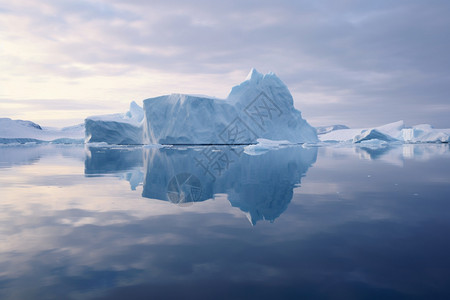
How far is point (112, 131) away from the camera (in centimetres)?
4384

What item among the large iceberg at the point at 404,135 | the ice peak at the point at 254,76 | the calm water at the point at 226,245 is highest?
the ice peak at the point at 254,76

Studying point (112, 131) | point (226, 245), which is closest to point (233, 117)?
point (112, 131)

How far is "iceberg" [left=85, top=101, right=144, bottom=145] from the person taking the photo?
43.1 metres

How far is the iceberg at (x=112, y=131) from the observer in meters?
43.1

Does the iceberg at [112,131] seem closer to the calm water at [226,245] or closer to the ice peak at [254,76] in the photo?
the ice peak at [254,76]

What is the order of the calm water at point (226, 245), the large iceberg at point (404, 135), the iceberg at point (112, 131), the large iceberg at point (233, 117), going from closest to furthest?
the calm water at point (226, 245), the large iceberg at point (233, 117), the iceberg at point (112, 131), the large iceberg at point (404, 135)

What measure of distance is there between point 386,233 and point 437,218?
50.5 inches

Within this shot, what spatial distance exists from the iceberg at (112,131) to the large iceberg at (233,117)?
14.6 feet

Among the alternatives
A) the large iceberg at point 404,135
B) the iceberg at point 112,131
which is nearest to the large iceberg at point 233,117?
the iceberg at point 112,131

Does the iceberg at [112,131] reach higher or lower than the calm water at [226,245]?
higher

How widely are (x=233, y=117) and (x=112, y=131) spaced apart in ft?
55.9

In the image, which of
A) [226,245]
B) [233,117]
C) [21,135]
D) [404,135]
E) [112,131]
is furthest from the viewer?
[21,135]

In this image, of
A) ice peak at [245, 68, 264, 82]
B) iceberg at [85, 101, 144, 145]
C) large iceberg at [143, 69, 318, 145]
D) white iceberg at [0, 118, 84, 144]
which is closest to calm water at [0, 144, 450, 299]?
large iceberg at [143, 69, 318, 145]

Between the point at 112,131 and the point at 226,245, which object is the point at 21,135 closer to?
the point at 112,131
